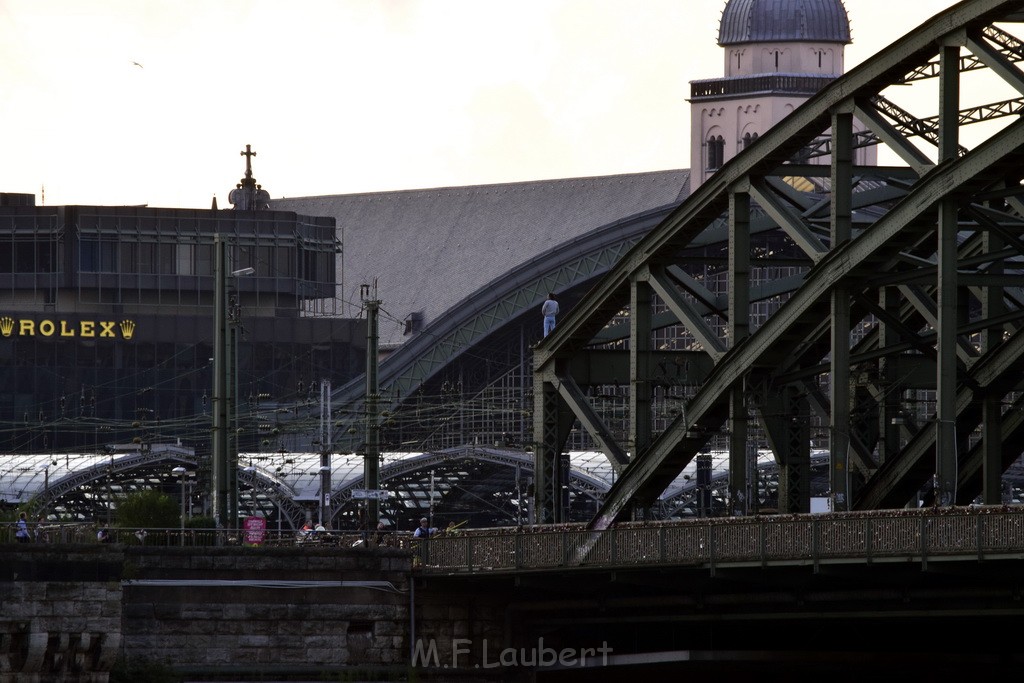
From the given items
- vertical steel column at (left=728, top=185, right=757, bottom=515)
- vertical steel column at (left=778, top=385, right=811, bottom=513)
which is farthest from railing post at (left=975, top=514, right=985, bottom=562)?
vertical steel column at (left=778, top=385, right=811, bottom=513)

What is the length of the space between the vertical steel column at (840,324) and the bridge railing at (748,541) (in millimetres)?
2537

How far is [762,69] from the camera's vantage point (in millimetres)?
168000

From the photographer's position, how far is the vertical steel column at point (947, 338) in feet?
166

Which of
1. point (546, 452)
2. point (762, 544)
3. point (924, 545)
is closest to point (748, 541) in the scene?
point (762, 544)

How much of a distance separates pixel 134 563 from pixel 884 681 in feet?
55.6

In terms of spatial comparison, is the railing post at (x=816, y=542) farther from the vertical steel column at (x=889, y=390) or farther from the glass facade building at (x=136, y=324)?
the glass facade building at (x=136, y=324)

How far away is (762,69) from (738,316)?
4428 inches

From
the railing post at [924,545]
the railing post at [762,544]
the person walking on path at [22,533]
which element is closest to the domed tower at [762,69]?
the person walking on path at [22,533]

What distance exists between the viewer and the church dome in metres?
166

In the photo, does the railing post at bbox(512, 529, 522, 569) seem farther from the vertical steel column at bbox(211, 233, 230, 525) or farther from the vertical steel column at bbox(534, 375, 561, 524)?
the vertical steel column at bbox(211, 233, 230, 525)

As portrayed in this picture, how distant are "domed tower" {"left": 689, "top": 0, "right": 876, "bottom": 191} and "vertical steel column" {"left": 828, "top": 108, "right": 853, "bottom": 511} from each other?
110m

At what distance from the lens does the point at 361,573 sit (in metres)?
58.1

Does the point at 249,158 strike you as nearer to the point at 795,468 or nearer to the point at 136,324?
the point at 136,324

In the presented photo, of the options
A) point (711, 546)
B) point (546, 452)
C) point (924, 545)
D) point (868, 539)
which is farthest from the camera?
point (546, 452)
